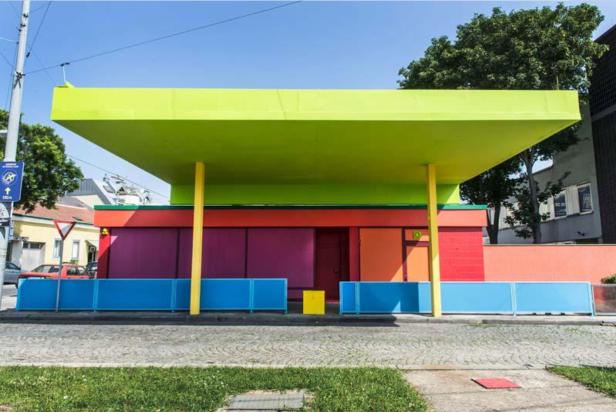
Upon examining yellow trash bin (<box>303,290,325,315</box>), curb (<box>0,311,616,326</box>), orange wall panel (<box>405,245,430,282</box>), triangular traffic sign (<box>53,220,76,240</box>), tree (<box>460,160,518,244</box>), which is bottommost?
curb (<box>0,311,616,326</box>)

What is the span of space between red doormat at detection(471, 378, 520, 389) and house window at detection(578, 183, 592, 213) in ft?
72.1

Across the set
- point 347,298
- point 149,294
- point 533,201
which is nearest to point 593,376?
point 347,298

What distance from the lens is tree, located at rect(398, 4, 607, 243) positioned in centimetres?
2103

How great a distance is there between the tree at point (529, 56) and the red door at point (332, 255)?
1133cm

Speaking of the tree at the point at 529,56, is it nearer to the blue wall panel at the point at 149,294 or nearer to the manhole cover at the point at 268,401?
the blue wall panel at the point at 149,294

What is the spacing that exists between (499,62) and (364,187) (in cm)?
1051

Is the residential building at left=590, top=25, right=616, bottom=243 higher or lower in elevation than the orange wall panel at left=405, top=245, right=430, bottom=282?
higher

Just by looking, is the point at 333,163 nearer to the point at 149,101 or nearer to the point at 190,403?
the point at 149,101

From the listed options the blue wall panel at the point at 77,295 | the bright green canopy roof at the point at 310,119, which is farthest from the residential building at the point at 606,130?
the blue wall panel at the point at 77,295

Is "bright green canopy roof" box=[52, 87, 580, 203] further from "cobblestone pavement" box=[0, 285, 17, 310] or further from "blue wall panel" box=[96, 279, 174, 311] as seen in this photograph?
"cobblestone pavement" box=[0, 285, 17, 310]

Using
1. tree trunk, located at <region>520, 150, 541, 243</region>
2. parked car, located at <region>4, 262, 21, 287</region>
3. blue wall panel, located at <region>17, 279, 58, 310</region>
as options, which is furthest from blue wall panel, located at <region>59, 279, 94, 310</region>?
tree trunk, located at <region>520, 150, 541, 243</region>

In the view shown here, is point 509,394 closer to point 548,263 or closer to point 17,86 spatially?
point 17,86

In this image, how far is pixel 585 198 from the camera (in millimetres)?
24562

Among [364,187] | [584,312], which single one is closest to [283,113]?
[364,187]
